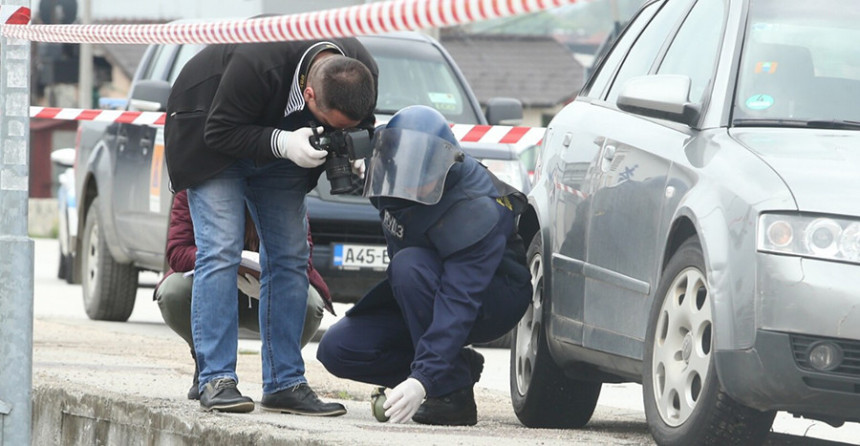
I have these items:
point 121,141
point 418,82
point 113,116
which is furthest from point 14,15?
point 121,141

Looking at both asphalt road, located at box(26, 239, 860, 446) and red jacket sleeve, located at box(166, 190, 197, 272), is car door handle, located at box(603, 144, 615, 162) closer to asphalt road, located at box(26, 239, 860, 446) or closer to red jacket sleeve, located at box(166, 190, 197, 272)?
asphalt road, located at box(26, 239, 860, 446)

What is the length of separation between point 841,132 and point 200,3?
9500mm

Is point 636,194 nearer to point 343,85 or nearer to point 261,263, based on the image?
point 343,85

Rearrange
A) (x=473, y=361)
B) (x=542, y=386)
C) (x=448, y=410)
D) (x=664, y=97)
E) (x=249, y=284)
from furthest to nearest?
(x=249, y=284)
(x=542, y=386)
(x=473, y=361)
(x=448, y=410)
(x=664, y=97)

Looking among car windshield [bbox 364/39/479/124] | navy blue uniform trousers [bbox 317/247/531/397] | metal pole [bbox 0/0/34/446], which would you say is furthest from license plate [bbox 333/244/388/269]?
metal pole [bbox 0/0/34/446]

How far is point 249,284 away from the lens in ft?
21.4

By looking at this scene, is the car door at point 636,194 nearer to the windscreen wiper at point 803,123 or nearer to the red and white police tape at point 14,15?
the windscreen wiper at point 803,123

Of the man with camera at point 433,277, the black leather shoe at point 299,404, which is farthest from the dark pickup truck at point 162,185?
the black leather shoe at point 299,404

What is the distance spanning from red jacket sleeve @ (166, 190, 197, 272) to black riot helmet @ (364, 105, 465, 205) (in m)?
1.00

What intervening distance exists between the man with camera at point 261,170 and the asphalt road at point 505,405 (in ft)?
2.51

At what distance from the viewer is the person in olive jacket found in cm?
654

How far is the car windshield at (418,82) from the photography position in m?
11.1

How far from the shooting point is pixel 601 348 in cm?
579

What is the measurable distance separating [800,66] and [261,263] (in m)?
1.91
